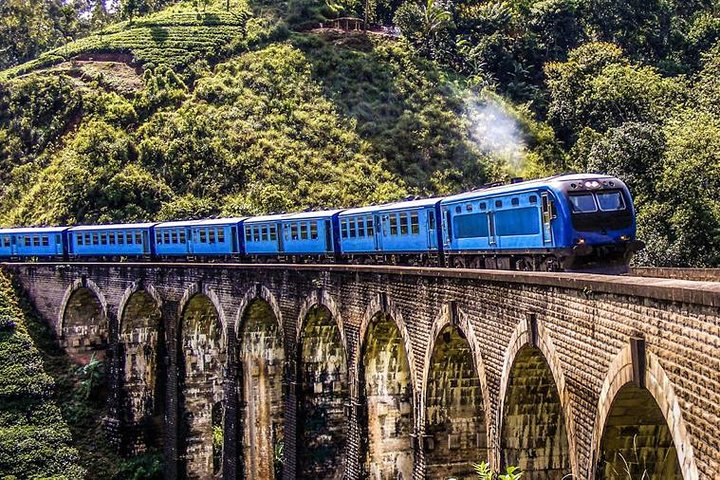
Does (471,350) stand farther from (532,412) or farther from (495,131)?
(495,131)

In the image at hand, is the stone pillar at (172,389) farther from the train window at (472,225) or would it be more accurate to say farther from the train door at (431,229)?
the train window at (472,225)

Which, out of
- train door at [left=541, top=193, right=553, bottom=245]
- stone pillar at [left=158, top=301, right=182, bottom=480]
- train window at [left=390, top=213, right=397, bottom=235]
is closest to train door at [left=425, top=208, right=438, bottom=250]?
train window at [left=390, top=213, right=397, bottom=235]

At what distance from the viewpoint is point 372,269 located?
21.0 m

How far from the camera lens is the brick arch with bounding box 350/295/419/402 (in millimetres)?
18984

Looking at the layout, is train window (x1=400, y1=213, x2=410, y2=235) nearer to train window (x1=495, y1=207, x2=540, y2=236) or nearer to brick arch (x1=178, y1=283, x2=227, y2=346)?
train window (x1=495, y1=207, x2=540, y2=236)

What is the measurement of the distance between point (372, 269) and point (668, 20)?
56378mm

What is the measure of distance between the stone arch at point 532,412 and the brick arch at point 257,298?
41.9 ft

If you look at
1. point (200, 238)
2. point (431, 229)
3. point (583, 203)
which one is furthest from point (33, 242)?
point (583, 203)

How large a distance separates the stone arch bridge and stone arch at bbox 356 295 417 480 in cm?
4

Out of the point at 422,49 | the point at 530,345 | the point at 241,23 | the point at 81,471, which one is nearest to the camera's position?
the point at 530,345

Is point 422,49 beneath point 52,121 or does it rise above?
above

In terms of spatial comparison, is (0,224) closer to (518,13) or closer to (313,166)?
(313,166)

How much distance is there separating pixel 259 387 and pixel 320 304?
6876 millimetres

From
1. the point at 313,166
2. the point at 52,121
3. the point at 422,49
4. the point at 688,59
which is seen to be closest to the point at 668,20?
the point at 688,59
